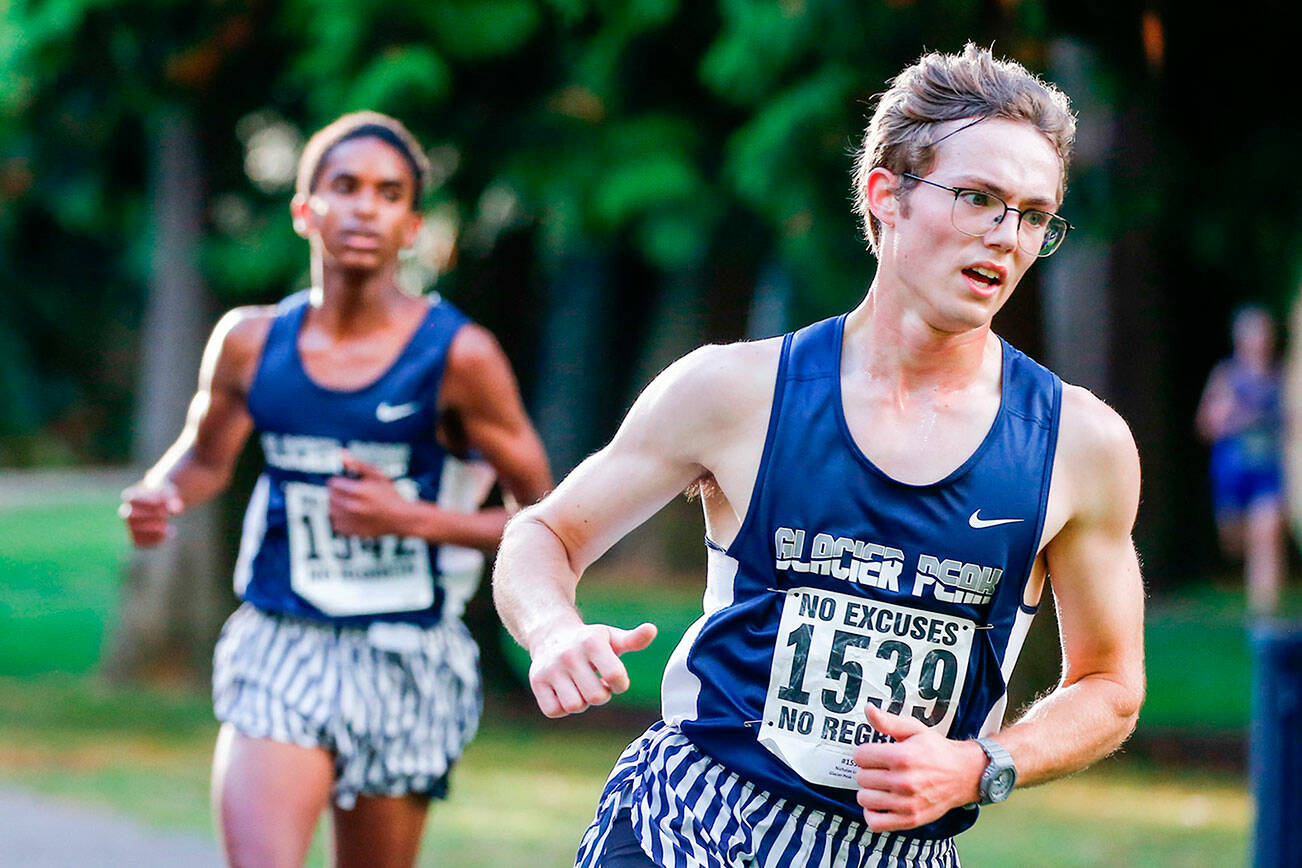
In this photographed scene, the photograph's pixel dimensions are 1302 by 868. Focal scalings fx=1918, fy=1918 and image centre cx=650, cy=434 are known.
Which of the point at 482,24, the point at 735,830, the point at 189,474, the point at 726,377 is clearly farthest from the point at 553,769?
the point at 726,377

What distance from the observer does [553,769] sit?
9781 mm

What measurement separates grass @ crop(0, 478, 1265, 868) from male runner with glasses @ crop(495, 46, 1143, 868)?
445 cm

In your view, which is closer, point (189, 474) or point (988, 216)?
point (988, 216)

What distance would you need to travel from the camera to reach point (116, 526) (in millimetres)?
33125

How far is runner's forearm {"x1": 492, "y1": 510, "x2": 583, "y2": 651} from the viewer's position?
308 centimetres

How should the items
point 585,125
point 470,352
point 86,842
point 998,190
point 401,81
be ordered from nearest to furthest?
point 998,190 < point 470,352 < point 86,842 < point 401,81 < point 585,125

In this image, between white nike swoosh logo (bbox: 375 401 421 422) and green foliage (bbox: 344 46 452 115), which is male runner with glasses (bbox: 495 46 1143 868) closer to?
white nike swoosh logo (bbox: 375 401 421 422)

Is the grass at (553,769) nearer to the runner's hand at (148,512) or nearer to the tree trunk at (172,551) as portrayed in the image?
the tree trunk at (172,551)

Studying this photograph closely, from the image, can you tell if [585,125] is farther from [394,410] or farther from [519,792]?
[394,410]

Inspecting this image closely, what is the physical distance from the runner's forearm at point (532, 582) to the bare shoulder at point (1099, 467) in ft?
2.74

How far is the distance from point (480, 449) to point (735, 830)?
1958 mm

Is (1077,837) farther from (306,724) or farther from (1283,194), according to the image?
(306,724)

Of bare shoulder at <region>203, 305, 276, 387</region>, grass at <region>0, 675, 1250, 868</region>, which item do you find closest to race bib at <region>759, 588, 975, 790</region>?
bare shoulder at <region>203, 305, 276, 387</region>

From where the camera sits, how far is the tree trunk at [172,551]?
11.7 meters
